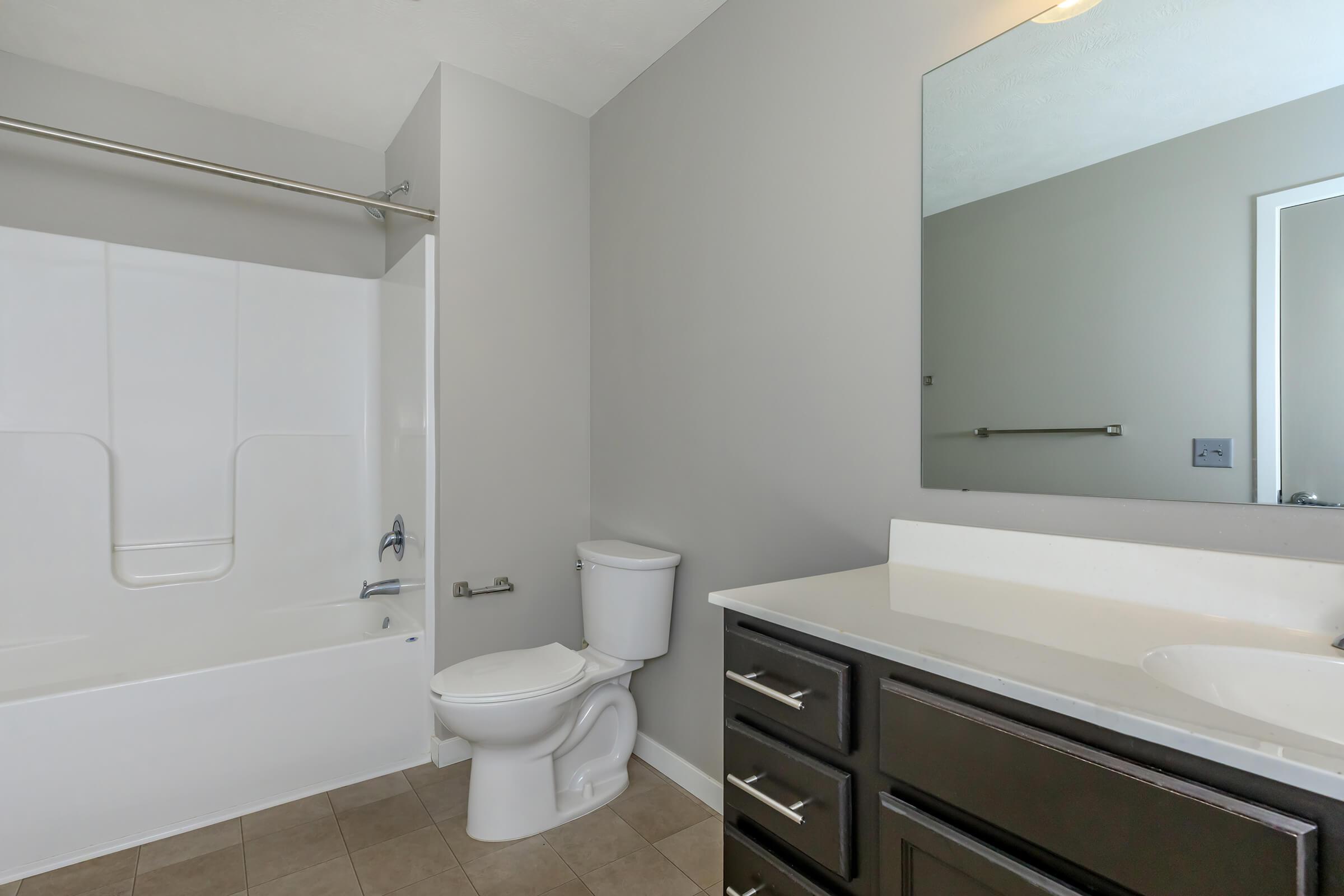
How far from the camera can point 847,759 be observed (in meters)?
0.99

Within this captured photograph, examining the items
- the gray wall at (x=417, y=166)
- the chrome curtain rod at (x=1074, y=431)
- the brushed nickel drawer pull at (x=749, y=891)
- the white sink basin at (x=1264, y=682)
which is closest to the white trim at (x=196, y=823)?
the brushed nickel drawer pull at (x=749, y=891)

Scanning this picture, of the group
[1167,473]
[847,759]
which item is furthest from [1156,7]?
[847,759]

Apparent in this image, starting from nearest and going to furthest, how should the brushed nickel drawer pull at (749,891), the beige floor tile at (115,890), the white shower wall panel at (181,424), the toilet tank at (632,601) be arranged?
the brushed nickel drawer pull at (749,891) → the beige floor tile at (115,890) → the toilet tank at (632,601) → the white shower wall panel at (181,424)

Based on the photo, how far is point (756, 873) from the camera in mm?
1151

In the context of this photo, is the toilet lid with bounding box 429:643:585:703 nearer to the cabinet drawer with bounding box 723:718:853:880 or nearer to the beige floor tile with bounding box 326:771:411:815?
the beige floor tile with bounding box 326:771:411:815

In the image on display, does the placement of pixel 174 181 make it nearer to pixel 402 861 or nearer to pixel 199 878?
pixel 199 878

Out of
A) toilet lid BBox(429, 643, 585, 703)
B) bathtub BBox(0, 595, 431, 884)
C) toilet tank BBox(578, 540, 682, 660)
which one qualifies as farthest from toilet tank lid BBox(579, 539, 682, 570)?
bathtub BBox(0, 595, 431, 884)

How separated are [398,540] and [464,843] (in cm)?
118

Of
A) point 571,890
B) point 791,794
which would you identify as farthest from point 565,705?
point 791,794

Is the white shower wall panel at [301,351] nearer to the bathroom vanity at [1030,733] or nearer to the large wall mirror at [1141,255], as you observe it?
the bathroom vanity at [1030,733]

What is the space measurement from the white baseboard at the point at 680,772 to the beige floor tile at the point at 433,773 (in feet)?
1.99

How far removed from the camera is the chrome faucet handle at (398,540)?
2631 millimetres

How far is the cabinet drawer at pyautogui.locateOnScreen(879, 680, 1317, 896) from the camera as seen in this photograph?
592 mm

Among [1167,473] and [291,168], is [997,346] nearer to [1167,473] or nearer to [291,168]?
[1167,473]
